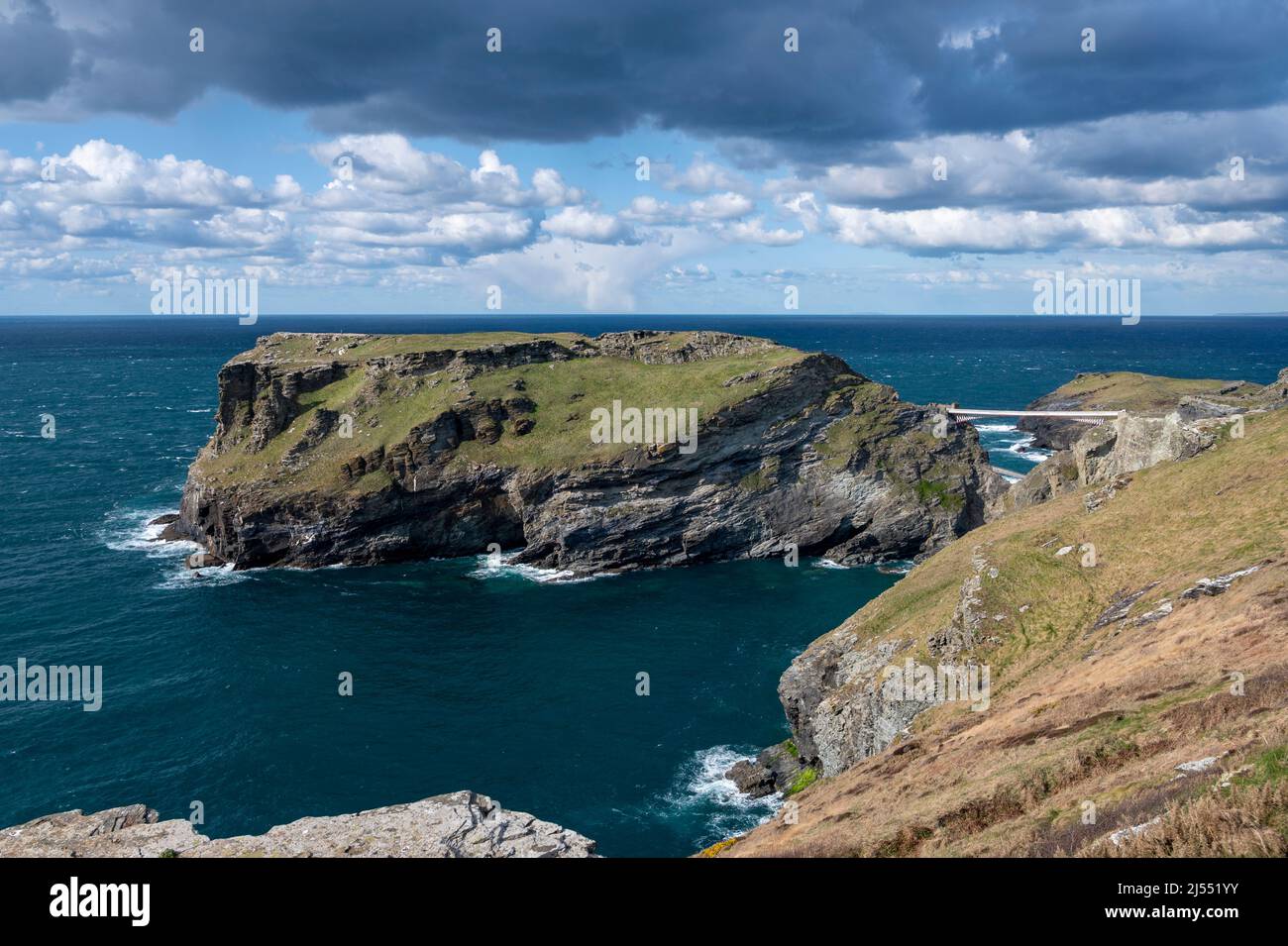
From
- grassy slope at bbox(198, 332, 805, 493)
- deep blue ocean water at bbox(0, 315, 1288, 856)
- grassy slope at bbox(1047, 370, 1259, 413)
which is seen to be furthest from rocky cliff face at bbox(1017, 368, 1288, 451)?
deep blue ocean water at bbox(0, 315, 1288, 856)

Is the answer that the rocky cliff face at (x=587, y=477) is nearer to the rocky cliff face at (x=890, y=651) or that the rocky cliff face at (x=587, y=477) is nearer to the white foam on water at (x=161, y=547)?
the white foam on water at (x=161, y=547)

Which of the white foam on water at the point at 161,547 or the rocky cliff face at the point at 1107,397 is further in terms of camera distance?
the rocky cliff face at the point at 1107,397

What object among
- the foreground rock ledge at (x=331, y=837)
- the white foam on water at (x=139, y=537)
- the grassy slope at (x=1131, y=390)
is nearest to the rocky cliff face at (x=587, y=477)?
the white foam on water at (x=139, y=537)

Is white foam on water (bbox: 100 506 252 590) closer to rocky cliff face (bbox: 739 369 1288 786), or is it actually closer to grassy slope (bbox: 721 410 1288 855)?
rocky cliff face (bbox: 739 369 1288 786)

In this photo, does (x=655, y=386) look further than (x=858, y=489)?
Yes

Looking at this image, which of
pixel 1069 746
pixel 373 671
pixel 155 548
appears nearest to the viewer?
pixel 1069 746
